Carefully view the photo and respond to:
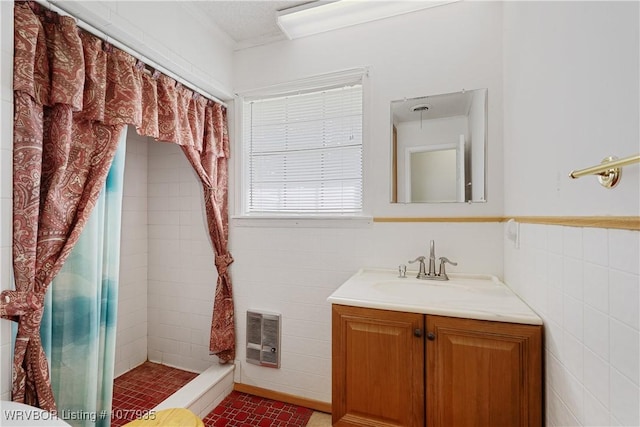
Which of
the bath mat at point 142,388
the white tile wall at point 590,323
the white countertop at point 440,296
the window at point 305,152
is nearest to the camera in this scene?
the white tile wall at point 590,323

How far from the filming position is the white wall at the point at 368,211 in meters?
1.77

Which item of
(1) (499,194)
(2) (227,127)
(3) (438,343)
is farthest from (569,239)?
(2) (227,127)

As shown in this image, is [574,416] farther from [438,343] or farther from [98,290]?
[98,290]

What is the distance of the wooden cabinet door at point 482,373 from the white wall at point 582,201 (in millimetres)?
61

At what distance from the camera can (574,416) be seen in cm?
89

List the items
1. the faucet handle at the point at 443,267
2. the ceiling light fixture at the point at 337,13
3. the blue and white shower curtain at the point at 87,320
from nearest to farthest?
the blue and white shower curtain at the point at 87,320 → the faucet handle at the point at 443,267 → the ceiling light fixture at the point at 337,13

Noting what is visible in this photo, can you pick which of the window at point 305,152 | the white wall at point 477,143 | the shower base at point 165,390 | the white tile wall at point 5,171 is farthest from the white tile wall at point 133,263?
the white wall at point 477,143

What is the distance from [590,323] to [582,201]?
0.35 m

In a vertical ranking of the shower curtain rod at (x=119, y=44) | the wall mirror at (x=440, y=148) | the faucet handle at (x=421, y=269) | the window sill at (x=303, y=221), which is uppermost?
the shower curtain rod at (x=119, y=44)

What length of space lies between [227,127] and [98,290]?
1448 millimetres

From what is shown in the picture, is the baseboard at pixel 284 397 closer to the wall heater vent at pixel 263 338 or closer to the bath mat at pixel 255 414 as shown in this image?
the bath mat at pixel 255 414

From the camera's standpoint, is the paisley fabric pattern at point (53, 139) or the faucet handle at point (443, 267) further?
the faucet handle at point (443, 267)

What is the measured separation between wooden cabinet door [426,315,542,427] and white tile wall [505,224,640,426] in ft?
0.20

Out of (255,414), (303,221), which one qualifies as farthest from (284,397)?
(303,221)
